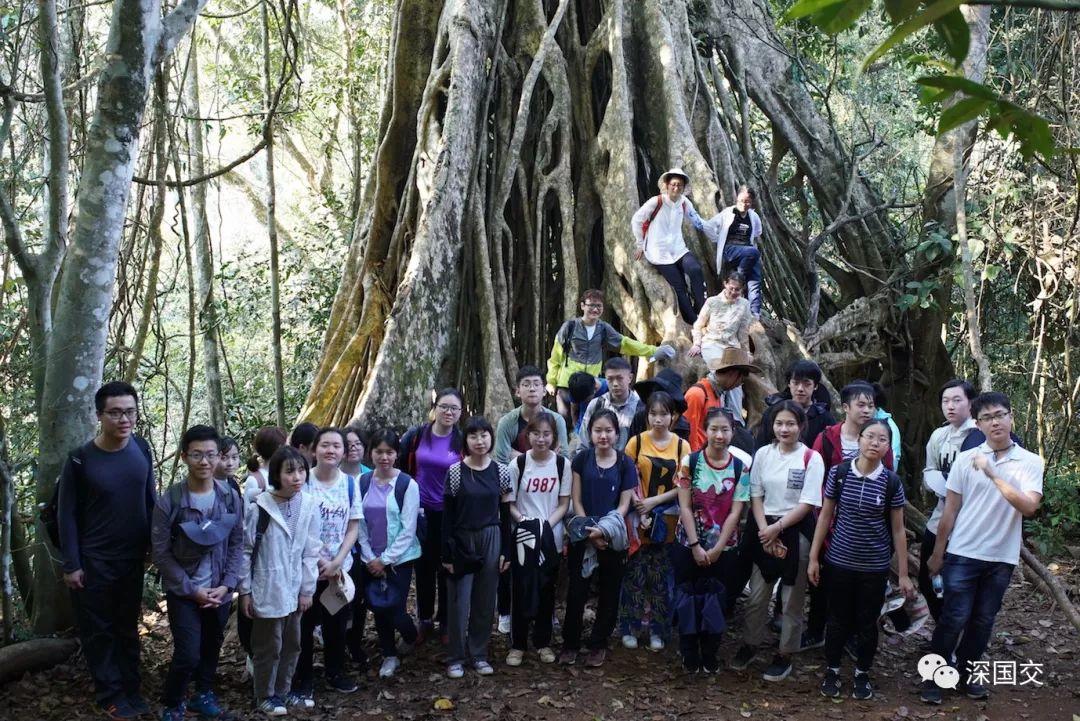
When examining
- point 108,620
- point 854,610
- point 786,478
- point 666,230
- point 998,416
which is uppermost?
point 666,230

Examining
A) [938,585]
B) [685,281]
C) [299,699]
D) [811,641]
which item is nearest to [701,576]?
[811,641]

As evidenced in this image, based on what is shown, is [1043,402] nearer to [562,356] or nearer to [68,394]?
[562,356]

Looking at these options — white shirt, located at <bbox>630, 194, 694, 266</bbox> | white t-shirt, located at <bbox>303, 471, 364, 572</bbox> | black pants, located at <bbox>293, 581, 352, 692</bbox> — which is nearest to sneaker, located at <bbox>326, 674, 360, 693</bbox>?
black pants, located at <bbox>293, 581, 352, 692</bbox>

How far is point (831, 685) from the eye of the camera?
4.69 m

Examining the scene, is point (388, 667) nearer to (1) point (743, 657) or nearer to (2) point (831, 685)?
(1) point (743, 657)

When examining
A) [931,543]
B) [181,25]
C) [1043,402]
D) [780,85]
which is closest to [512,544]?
[931,543]

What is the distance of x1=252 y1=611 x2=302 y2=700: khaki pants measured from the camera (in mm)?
4406

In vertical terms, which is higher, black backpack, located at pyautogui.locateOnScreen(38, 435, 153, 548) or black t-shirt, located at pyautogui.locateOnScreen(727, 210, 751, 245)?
black t-shirt, located at pyautogui.locateOnScreen(727, 210, 751, 245)

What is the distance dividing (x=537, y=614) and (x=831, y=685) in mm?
A: 1513

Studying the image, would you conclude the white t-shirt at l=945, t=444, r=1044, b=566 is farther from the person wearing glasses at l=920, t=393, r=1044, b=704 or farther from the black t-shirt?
the black t-shirt

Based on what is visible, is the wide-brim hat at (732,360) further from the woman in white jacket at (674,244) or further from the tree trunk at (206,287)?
the tree trunk at (206,287)

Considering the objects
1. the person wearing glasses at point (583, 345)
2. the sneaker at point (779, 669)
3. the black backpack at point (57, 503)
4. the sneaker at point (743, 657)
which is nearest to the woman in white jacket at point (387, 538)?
the black backpack at point (57, 503)

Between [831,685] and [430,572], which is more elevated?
[430,572]

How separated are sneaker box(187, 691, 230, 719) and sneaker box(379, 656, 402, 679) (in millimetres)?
828
